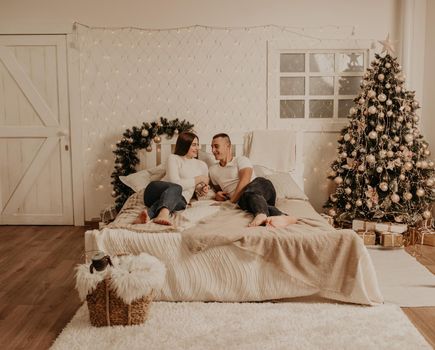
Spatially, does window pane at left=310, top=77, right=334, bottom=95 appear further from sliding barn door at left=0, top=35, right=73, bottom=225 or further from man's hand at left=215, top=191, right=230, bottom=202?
sliding barn door at left=0, top=35, right=73, bottom=225

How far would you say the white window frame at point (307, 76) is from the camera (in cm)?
510

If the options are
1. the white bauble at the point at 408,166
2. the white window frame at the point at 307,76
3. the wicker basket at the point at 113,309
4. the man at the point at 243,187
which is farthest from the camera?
the white window frame at the point at 307,76

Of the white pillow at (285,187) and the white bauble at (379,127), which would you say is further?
the white bauble at (379,127)

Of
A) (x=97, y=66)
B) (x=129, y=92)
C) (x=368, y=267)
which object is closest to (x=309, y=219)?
(x=368, y=267)

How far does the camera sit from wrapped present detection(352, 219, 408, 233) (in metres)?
4.48

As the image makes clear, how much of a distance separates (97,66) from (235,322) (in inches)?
135

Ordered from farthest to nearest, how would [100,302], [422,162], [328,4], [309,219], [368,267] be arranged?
[328,4] → [422,162] → [309,219] → [368,267] → [100,302]

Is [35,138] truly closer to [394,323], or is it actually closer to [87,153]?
[87,153]

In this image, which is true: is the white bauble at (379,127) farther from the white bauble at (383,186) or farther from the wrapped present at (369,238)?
the wrapped present at (369,238)

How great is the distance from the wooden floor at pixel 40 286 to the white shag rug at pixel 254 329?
119 millimetres

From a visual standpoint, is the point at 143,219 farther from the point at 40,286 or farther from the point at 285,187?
the point at 285,187

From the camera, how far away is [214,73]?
5.15 meters

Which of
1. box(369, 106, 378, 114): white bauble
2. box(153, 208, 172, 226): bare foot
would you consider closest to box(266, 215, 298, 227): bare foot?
box(153, 208, 172, 226): bare foot

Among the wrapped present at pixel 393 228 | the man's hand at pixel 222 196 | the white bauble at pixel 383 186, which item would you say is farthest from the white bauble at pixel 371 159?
the man's hand at pixel 222 196
